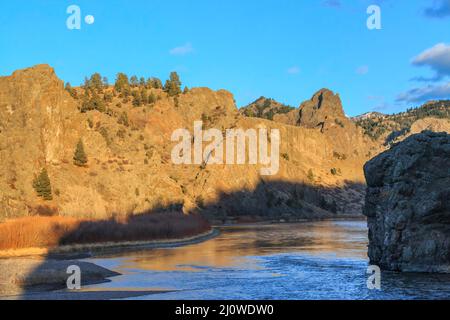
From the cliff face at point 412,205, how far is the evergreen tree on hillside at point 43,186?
75180 mm

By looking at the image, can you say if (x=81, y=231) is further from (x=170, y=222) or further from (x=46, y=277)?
(x=46, y=277)

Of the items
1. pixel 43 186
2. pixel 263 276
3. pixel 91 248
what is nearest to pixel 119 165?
pixel 43 186

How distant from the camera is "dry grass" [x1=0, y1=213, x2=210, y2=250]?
58.5m

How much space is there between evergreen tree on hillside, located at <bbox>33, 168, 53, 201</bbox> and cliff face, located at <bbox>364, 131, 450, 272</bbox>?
2960 inches

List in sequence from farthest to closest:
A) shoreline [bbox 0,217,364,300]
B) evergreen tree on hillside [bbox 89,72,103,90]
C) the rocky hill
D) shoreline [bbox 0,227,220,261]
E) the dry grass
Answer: evergreen tree on hillside [bbox 89,72,103,90] < the rocky hill < the dry grass < shoreline [bbox 0,227,220,261] < shoreline [bbox 0,217,364,300]

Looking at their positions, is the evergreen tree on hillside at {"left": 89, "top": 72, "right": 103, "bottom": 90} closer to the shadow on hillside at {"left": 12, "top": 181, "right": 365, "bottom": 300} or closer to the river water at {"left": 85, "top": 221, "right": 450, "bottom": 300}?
the shadow on hillside at {"left": 12, "top": 181, "right": 365, "bottom": 300}

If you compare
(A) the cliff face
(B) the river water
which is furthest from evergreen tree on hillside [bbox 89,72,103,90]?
Answer: (A) the cliff face

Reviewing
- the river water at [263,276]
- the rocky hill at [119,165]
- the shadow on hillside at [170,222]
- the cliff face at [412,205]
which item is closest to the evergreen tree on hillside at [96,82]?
→ the rocky hill at [119,165]

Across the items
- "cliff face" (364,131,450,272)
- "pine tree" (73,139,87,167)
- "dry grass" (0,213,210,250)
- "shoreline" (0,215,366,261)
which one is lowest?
"shoreline" (0,215,366,261)

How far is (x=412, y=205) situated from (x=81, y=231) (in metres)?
40.2

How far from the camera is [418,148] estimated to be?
41812mm

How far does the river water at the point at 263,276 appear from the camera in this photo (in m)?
31.2

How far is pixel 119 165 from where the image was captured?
132250 millimetres

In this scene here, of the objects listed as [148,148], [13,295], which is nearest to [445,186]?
[13,295]
